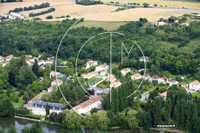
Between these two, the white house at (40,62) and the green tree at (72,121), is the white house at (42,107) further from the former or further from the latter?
the white house at (40,62)

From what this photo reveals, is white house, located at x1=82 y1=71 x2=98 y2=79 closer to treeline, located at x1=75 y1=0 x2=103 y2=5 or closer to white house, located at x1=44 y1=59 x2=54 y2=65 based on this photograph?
white house, located at x1=44 y1=59 x2=54 y2=65

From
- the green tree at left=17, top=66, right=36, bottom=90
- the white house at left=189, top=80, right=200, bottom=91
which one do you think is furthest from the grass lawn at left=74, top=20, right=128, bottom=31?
the white house at left=189, top=80, right=200, bottom=91

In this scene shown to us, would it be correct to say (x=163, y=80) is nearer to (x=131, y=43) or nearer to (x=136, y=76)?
(x=136, y=76)

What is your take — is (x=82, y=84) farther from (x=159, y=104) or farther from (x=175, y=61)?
(x=175, y=61)

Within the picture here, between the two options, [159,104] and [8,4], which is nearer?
[159,104]

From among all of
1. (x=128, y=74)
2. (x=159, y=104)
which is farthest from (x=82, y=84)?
(x=159, y=104)

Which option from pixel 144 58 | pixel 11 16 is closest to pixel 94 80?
pixel 144 58

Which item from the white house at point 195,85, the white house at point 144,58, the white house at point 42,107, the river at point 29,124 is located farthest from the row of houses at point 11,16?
the white house at point 195,85

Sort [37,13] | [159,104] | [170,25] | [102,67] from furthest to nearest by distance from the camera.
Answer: [37,13] → [170,25] → [102,67] → [159,104]

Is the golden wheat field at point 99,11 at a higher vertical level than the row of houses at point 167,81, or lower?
higher
